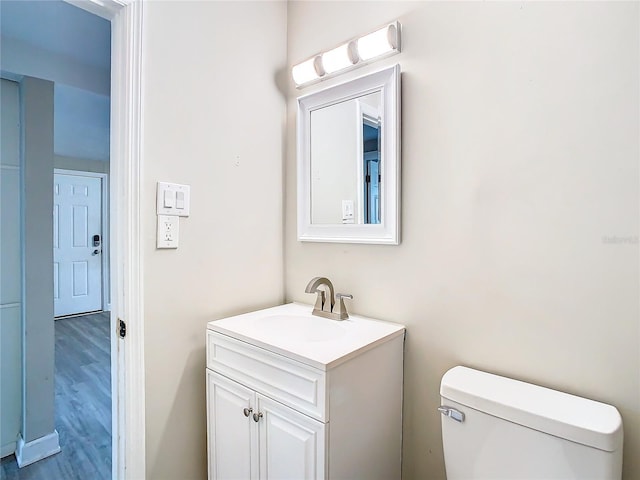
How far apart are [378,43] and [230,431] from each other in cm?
149

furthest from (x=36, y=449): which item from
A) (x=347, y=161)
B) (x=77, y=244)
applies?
(x=77, y=244)

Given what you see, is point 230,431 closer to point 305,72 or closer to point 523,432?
point 523,432

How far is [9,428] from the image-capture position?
70.0 inches

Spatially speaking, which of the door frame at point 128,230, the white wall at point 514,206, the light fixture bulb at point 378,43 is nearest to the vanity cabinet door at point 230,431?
the door frame at point 128,230

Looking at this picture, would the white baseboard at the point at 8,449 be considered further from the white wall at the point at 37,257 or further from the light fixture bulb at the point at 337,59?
the light fixture bulb at the point at 337,59

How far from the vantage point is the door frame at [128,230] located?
1.09 metres

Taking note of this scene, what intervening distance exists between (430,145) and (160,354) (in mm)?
1202

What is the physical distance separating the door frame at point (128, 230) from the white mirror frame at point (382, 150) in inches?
26.2

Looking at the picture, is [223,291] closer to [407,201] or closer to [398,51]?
[407,201]

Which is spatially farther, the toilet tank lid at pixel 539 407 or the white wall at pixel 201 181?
the white wall at pixel 201 181

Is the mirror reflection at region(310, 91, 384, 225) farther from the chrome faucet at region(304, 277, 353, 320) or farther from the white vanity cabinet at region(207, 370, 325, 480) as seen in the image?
the white vanity cabinet at region(207, 370, 325, 480)

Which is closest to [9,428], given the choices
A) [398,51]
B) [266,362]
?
[266,362]

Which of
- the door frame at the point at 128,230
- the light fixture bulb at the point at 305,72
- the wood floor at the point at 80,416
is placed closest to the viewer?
the door frame at the point at 128,230

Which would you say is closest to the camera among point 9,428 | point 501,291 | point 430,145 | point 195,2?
point 501,291
